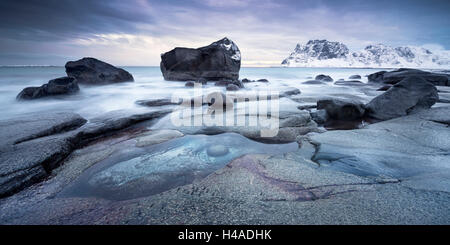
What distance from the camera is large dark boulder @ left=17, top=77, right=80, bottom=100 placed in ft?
27.2

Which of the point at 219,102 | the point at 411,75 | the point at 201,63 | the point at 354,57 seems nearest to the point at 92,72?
the point at 201,63

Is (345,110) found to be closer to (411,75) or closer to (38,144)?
(38,144)

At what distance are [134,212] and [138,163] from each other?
3.56 feet

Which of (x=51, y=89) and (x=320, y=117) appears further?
(x=51, y=89)

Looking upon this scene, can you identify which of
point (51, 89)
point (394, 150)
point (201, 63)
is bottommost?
point (394, 150)

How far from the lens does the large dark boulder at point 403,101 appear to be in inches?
188

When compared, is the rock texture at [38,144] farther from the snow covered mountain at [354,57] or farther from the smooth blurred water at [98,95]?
the snow covered mountain at [354,57]

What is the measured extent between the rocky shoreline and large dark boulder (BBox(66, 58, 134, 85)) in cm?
1195

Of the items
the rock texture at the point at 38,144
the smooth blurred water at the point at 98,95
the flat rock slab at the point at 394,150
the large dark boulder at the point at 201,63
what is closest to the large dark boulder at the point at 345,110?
the flat rock slab at the point at 394,150

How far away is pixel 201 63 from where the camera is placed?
20.3 m

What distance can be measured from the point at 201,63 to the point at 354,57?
524ft

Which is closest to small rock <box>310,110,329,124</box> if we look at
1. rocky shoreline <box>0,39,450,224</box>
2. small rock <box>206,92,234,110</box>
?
rocky shoreline <box>0,39,450,224</box>

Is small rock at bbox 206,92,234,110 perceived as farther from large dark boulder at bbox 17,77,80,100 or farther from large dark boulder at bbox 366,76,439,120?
large dark boulder at bbox 17,77,80,100
